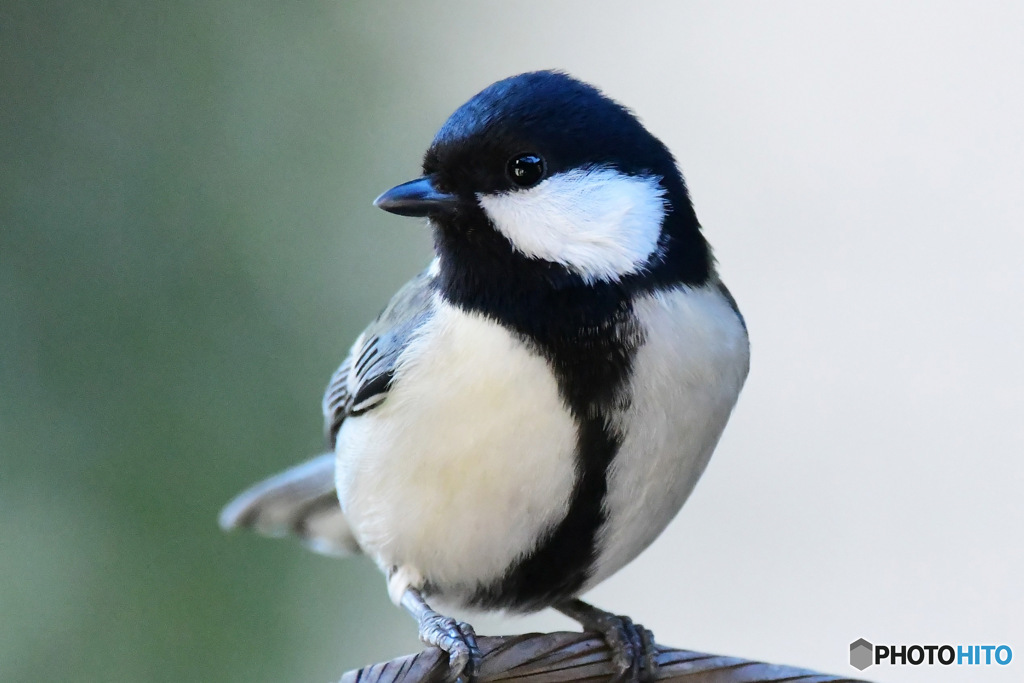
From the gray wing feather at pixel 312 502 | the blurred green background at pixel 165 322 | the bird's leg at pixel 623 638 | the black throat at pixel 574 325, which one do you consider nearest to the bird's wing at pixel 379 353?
the gray wing feather at pixel 312 502

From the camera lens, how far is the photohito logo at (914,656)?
146 centimetres

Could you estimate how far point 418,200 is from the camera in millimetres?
1004

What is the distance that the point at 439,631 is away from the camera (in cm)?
108

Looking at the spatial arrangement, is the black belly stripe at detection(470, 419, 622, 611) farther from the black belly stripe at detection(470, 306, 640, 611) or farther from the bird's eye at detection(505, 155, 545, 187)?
the bird's eye at detection(505, 155, 545, 187)

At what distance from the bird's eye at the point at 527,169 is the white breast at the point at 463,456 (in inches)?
5.2

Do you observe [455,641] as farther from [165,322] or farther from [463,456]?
[165,322]

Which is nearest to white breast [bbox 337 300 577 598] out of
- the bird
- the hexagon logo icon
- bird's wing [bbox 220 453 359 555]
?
the bird

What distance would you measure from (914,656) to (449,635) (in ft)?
2.71

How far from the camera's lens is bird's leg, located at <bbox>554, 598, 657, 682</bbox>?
1091mm

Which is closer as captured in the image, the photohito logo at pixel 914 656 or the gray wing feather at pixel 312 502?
the gray wing feather at pixel 312 502

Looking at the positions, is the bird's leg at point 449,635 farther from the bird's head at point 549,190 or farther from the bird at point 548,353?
the bird's head at point 549,190

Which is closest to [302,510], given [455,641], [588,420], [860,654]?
[455,641]

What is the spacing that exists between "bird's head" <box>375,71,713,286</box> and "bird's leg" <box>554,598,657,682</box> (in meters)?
0.38

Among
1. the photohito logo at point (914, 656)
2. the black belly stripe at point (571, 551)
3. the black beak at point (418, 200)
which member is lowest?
the photohito logo at point (914, 656)
